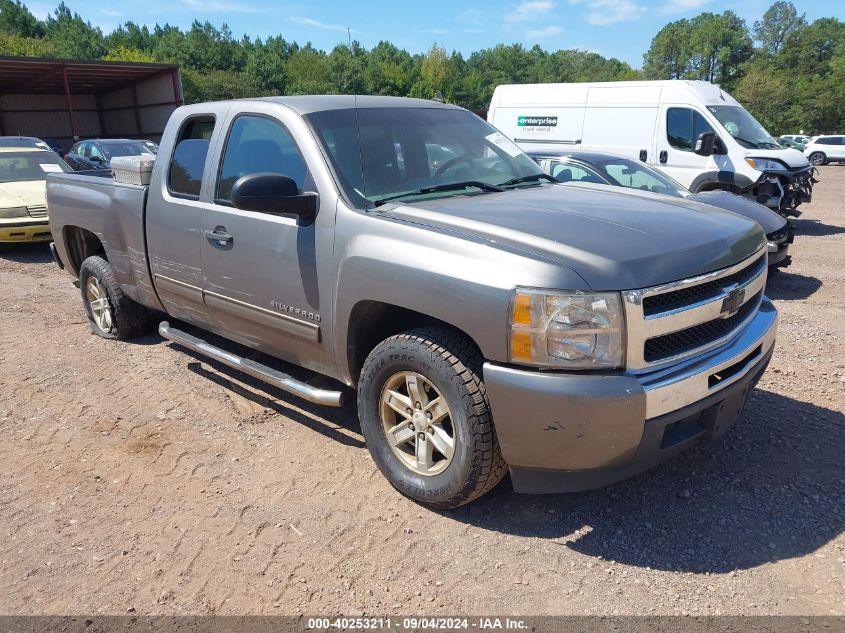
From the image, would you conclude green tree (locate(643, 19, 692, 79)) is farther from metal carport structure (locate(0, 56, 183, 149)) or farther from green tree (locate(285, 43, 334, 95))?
metal carport structure (locate(0, 56, 183, 149))

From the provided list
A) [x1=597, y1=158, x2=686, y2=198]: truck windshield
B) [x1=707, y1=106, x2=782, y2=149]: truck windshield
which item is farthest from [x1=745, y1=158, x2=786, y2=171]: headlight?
[x1=597, y1=158, x2=686, y2=198]: truck windshield

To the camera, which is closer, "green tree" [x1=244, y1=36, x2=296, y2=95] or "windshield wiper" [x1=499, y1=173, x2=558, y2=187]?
"windshield wiper" [x1=499, y1=173, x2=558, y2=187]

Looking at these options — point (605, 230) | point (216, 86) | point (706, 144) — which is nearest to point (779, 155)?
point (706, 144)

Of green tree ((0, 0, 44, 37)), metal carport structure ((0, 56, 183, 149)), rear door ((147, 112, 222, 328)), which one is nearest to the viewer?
rear door ((147, 112, 222, 328))

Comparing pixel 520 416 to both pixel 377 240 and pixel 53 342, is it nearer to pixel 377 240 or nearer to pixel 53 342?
pixel 377 240

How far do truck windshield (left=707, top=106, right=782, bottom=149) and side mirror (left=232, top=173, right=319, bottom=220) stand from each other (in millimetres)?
9284

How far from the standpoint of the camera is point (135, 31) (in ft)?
313

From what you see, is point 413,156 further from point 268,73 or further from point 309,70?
point 309,70

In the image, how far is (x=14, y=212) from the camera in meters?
9.85

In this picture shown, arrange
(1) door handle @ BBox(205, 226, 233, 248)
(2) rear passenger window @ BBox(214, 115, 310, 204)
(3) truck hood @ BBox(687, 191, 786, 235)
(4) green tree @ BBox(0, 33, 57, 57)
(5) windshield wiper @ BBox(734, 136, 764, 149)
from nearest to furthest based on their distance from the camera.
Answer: (2) rear passenger window @ BBox(214, 115, 310, 204), (1) door handle @ BBox(205, 226, 233, 248), (3) truck hood @ BBox(687, 191, 786, 235), (5) windshield wiper @ BBox(734, 136, 764, 149), (4) green tree @ BBox(0, 33, 57, 57)

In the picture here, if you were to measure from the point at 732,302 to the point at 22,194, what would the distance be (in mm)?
10901

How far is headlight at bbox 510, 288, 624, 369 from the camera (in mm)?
2420

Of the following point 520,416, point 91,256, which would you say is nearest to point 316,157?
point 520,416

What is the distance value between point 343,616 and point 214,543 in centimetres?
80
